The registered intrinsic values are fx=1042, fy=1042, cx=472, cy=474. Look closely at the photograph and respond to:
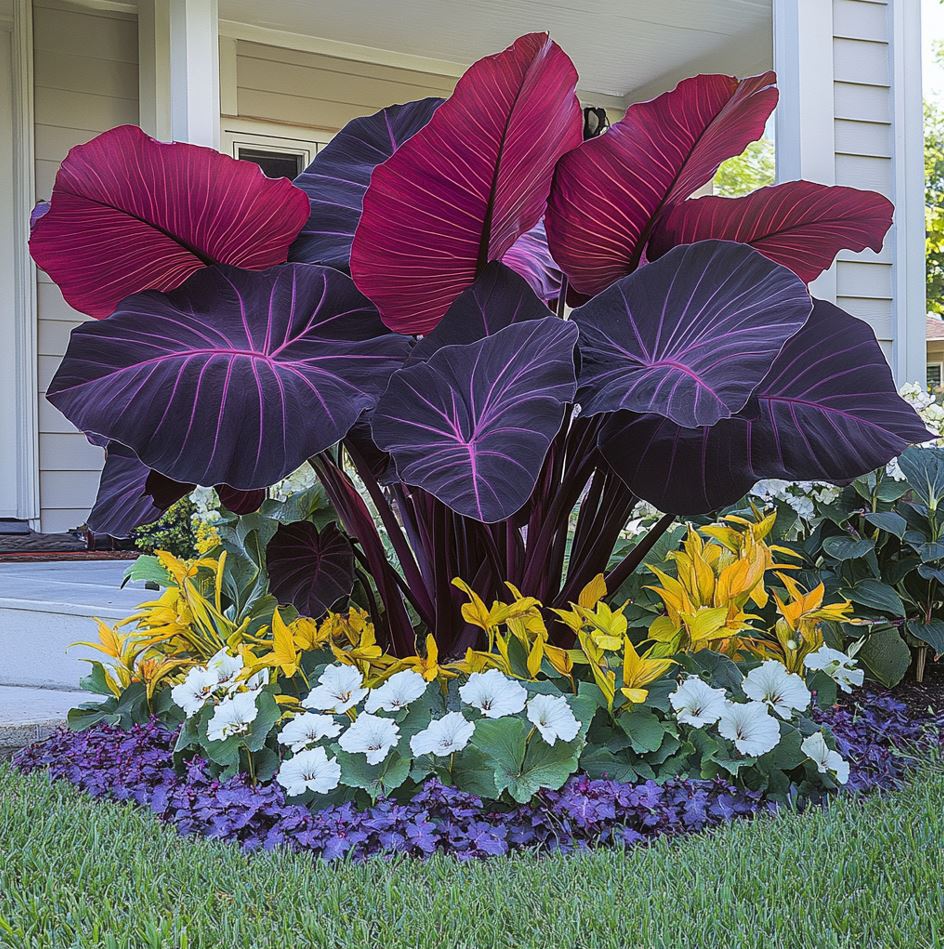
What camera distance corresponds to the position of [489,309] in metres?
1.70

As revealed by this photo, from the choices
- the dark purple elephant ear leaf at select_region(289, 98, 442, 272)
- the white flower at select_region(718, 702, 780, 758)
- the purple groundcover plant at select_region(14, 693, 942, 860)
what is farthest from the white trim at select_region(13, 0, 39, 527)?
the white flower at select_region(718, 702, 780, 758)

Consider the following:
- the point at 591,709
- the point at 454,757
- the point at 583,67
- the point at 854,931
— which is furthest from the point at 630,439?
the point at 583,67

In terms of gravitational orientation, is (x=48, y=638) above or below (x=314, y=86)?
below

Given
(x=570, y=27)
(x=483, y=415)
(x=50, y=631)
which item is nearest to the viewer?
(x=483, y=415)

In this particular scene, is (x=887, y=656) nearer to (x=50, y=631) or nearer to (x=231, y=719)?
(x=231, y=719)

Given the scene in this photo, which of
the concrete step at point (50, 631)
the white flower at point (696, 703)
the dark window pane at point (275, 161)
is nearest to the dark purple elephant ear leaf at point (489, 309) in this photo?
the white flower at point (696, 703)

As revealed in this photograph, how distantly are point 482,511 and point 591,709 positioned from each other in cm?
51

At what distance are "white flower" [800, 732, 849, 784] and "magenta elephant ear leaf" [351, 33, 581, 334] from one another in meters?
0.94

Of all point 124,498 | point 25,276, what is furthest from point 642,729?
point 25,276

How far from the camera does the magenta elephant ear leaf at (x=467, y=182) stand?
148 cm

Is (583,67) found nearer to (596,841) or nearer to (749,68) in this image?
(749,68)

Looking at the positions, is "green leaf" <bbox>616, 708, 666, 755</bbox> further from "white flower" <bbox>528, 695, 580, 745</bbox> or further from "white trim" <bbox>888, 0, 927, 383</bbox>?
"white trim" <bbox>888, 0, 927, 383</bbox>

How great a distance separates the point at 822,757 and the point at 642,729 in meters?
0.30

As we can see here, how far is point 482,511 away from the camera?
4.22ft
